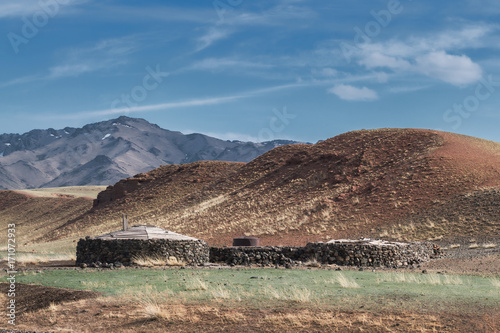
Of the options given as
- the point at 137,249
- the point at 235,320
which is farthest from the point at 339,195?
the point at 235,320

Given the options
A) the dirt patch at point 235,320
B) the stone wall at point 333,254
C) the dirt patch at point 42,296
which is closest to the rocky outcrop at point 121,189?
the stone wall at point 333,254

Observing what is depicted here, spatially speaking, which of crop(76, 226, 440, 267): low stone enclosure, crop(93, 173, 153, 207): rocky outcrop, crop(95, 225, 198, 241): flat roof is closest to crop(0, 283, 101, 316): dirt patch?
crop(76, 226, 440, 267): low stone enclosure

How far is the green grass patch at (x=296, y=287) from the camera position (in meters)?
13.4

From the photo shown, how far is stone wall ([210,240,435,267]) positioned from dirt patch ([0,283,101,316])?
36.3 feet

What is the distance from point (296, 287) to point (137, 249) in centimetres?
1083

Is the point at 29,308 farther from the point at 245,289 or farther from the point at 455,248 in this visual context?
the point at 455,248

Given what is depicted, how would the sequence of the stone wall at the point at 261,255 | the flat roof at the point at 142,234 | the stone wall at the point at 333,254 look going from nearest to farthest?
the stone wall at the point at 333,254, the flat roof at the point at 142,234, the stone wall at the point at 261,255

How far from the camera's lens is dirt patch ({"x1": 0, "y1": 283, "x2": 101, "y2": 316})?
15.4 metres

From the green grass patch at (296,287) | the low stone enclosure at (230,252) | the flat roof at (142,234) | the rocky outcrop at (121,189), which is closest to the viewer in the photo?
the green grass patch at (296,287)

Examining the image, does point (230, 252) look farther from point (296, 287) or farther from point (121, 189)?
point (121, 189)

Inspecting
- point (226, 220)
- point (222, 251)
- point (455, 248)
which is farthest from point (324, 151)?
point (222, 251)

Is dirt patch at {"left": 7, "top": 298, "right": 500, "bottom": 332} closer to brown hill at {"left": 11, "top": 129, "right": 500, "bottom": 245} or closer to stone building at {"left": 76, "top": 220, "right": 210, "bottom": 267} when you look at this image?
stone building at {"left": 76, "top": 220, "right": 210, "bottom": 267}

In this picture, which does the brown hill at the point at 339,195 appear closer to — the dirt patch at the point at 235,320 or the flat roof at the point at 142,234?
the flat roof at the point at 142,234

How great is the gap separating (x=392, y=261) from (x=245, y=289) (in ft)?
39.0
